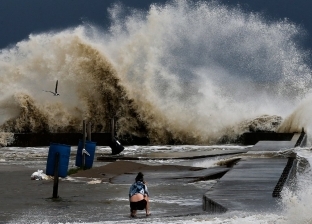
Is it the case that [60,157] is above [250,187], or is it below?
above

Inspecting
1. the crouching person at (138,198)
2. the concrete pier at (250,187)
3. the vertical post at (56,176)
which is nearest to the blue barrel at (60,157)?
the vertical post at (56,176)

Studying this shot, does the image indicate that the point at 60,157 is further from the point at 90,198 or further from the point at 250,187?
the point at 250,187

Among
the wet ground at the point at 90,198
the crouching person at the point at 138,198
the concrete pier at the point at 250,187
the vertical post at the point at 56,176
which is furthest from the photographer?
the vertical post at the point at 56,176

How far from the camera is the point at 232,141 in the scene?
3569 centimetres

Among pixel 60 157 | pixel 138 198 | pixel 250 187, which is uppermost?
pixel 60 157

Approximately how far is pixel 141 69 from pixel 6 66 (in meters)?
7.24

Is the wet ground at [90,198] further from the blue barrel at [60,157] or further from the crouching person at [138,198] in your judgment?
the blue barrel at [60,157]

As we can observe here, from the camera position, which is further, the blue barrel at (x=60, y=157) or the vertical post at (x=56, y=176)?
the blue barrel at (x=60, y=157)

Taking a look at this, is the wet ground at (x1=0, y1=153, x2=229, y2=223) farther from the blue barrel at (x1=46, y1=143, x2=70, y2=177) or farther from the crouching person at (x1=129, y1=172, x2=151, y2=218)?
the blue barrel at (x1=46, y1=143, x2=70, y2=177)

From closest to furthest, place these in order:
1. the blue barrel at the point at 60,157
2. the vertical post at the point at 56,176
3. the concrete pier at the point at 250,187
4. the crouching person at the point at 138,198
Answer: the concrete pier at the point at 250,187 → the crouching person at the point at 138,198 → the vertical post at the point at 56,176 → the blue barrel at the point at 60,157

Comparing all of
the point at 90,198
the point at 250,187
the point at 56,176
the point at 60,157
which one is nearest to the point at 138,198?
the point at 250,187

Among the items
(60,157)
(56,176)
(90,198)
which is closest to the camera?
(90,198)

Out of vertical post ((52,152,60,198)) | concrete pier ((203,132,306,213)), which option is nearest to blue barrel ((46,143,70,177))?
vertical post ((52,152,60,198))

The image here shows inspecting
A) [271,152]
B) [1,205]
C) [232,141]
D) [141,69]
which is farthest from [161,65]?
[1,205]
